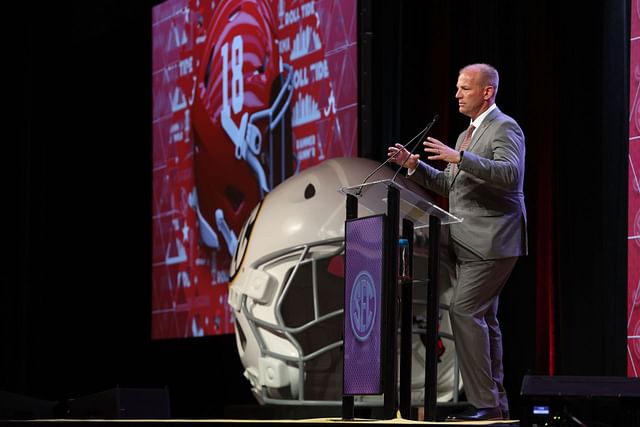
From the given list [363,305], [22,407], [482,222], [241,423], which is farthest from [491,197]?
[22,407]

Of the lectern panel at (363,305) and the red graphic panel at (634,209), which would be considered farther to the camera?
the red graphic panel at (634,209)

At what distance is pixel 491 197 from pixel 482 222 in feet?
0.32

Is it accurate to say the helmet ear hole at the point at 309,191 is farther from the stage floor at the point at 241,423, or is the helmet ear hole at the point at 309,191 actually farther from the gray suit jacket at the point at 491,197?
the stage floor at the point at 241,423

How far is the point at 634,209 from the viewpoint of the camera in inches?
159

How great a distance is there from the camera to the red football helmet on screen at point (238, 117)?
5996 mm

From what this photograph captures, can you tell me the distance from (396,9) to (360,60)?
1.07 ft

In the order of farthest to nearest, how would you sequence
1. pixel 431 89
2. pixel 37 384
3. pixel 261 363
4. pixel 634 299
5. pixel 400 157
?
pixel 37 384
pixel 431 89
pixel 261 363
pixel 634 299
pixel 400 157

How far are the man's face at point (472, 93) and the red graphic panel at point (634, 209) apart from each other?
2.47ft

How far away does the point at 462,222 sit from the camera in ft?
11.8

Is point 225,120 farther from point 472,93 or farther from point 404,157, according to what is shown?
point 404,157

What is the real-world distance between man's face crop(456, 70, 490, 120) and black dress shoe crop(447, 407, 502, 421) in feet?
3.47

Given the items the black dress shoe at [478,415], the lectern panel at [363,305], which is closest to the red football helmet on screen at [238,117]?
the lectern panel at [363,305]

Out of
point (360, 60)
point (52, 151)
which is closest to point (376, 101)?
point (360, 60)

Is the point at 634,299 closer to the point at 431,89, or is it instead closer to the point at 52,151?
the point at 431,89
